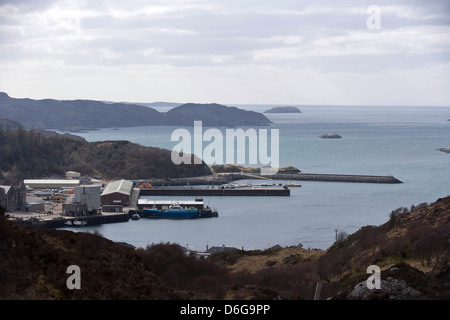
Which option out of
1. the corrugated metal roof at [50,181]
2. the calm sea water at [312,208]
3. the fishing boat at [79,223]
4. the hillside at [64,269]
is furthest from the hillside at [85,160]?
the hillside at [64,269]

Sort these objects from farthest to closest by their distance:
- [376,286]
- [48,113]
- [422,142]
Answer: [48,113]
[422,142]
[376,286]

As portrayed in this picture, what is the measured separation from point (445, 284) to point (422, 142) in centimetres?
4642

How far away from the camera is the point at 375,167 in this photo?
116 ft

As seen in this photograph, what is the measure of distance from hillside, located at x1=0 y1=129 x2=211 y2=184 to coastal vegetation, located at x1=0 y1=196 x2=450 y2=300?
759 inches

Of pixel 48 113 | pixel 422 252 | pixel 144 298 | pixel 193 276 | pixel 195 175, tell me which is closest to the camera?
pixel 144 298

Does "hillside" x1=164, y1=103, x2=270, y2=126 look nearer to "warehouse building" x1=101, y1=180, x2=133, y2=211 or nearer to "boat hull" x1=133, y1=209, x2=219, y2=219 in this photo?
"warehouse building" x1=101, y1=180, x2=133, y2=211

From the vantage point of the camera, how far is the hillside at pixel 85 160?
30141mm

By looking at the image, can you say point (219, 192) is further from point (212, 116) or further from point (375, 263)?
point (212, 116)

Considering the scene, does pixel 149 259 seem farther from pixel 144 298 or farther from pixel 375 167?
pixel 375 167

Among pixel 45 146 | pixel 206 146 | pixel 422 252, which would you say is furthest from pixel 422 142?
pixel 422 252

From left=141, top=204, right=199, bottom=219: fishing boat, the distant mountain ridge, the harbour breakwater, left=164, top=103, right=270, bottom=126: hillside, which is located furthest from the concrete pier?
left=164, top=103, right=270, bottom=126: hillside

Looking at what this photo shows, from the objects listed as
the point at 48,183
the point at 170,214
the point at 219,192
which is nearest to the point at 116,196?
the point at 170,214

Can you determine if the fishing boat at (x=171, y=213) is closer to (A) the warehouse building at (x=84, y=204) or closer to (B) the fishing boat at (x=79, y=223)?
(A) the warehouse building at (x=84, y=204)

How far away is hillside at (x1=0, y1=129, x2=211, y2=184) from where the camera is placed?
3014cm
